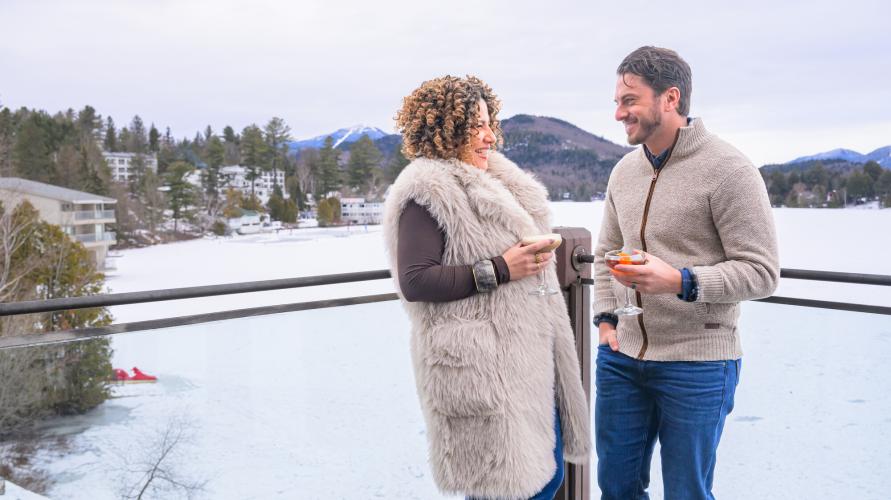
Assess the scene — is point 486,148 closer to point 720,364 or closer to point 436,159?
point 436,159

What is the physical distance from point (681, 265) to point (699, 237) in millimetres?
69

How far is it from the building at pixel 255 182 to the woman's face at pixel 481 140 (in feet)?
152

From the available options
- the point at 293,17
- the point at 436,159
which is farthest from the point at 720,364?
the point at 293,17

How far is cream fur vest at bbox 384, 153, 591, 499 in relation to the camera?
1.42 metres

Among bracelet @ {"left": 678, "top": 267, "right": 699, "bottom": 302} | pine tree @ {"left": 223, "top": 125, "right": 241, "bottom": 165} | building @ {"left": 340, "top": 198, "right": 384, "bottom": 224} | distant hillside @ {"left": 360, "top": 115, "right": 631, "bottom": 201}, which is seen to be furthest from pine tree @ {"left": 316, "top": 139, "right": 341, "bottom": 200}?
bracelet @ {"left": 678, "top": 267, "right": 699, "bottom": 302}

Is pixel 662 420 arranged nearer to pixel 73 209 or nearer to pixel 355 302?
pixel 355 302

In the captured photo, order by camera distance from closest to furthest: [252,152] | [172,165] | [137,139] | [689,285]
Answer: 1. [689,285]
2. [172,165]
3. [252,152]
4. [137,139]

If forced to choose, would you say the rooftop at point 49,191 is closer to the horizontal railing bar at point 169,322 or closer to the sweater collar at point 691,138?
the horizontal railing bar at point 169,322

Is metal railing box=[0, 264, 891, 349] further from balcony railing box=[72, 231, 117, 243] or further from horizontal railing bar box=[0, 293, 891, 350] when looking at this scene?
balcony railing box=[72, 231, 117, 243]

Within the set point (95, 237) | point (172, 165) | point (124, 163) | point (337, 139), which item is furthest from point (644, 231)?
point (124, 163)

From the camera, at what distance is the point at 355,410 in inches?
97.9

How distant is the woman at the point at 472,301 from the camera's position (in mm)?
1404

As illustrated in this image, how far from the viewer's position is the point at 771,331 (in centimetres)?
211

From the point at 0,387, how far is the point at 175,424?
1.66ft
